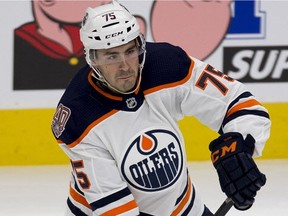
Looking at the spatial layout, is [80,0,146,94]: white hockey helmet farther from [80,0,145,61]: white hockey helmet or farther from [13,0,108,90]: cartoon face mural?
[13,0,108,90]: cartoon face mural

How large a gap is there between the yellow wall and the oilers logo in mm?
2066

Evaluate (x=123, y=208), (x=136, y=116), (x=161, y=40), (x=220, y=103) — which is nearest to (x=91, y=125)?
(x=136, y=116)

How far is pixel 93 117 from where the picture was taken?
2.55m

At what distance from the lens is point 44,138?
467 cm

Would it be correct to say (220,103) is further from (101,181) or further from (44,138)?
(44,138)

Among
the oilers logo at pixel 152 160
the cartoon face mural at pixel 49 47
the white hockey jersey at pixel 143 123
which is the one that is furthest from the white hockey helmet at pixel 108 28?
the cartoon face mural at pixel 49 47

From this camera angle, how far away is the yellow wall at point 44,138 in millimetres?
4641

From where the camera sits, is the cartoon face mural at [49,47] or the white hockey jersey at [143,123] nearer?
the white hockey jersey at [143,123]

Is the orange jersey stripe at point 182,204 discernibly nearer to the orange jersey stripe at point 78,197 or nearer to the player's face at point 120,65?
the orange jersey stripe at point 78,197

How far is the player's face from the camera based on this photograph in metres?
2.48

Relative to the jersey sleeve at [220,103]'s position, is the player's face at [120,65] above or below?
above

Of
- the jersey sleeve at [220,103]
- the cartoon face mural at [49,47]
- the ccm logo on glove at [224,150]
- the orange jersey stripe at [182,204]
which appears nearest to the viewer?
the ccm logo on glove at [224,150]

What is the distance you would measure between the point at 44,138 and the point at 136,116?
84.6 inches

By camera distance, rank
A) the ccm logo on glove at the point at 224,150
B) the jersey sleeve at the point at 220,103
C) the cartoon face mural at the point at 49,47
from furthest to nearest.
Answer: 1. the cartoon face mural at the point at 49,47
2. the jersey sleeve at the point at 220,103
3. the ccm logo on glove at the point at 224,150
